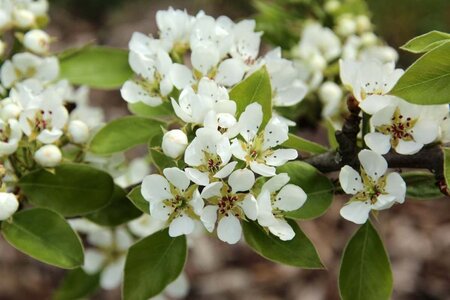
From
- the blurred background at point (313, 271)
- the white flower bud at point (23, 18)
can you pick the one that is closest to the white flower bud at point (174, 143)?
the white flower bud at point (23, 18)

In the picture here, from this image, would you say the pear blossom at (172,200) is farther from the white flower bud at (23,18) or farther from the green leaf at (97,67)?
the white flower bud at (23,18)

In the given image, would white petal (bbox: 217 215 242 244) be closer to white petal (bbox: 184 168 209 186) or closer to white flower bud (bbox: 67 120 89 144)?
white petal (bbox: 184 168 209 186)

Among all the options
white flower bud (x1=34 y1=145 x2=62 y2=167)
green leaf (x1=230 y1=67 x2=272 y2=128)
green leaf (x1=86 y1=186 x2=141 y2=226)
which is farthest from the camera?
green leaf (x1=86 y1=186 x2=141 y2=226)

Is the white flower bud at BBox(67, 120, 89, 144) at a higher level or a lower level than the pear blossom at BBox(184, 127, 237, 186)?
lower

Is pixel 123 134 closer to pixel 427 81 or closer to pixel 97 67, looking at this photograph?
pixel 97 67

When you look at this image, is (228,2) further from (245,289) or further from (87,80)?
(87,80)

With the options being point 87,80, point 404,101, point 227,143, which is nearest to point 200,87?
point 227,143

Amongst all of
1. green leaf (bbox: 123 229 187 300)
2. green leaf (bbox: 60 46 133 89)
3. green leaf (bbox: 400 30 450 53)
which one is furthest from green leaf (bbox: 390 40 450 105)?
green leaf (bbox: 60 46 133 89)
